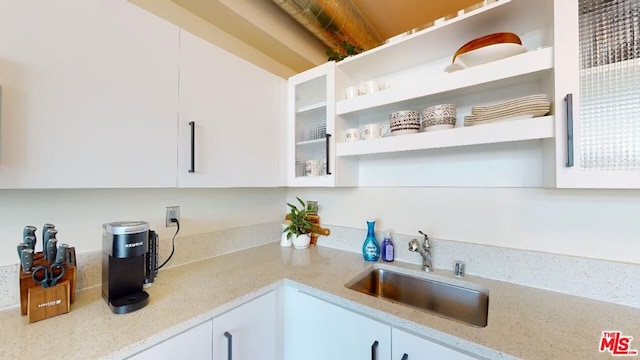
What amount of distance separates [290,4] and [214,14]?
440mm

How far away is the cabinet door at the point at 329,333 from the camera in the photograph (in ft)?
2.99

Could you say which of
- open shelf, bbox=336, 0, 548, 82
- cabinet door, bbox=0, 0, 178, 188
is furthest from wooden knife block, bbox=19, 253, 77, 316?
open shelf, bbox=336, 0, 548, 82

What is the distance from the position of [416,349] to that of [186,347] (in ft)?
2.55

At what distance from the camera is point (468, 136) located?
102cm

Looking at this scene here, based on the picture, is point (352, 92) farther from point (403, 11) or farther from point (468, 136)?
point (403, 11)

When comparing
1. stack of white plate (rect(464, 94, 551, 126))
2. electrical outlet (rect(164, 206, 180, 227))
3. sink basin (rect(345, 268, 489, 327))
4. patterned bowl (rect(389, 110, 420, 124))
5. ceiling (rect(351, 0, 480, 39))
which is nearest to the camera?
stack of white plate (rect(464, 94, 551, 126))

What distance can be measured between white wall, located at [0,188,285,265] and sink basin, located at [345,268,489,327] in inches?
36.3

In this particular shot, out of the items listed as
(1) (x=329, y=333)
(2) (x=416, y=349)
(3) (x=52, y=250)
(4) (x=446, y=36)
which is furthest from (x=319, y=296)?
(4) (x=446, y=36)

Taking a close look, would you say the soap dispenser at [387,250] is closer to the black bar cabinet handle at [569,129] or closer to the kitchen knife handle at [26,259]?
the black bar cabinet handle at [569,129]

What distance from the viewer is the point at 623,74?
0.77m

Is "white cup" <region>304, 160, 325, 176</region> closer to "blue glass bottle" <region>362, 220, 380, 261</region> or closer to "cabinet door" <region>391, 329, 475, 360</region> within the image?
"blue glass bottle" <region>362, 220, 380, 261</region>

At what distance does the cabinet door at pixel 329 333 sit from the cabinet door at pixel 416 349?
29 millimetres

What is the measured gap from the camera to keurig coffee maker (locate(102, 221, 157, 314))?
2.91 feet

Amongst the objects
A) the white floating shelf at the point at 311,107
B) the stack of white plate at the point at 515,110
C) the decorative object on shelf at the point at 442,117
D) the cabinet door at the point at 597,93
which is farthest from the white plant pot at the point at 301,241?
the cabinet door at the point at 597,93
